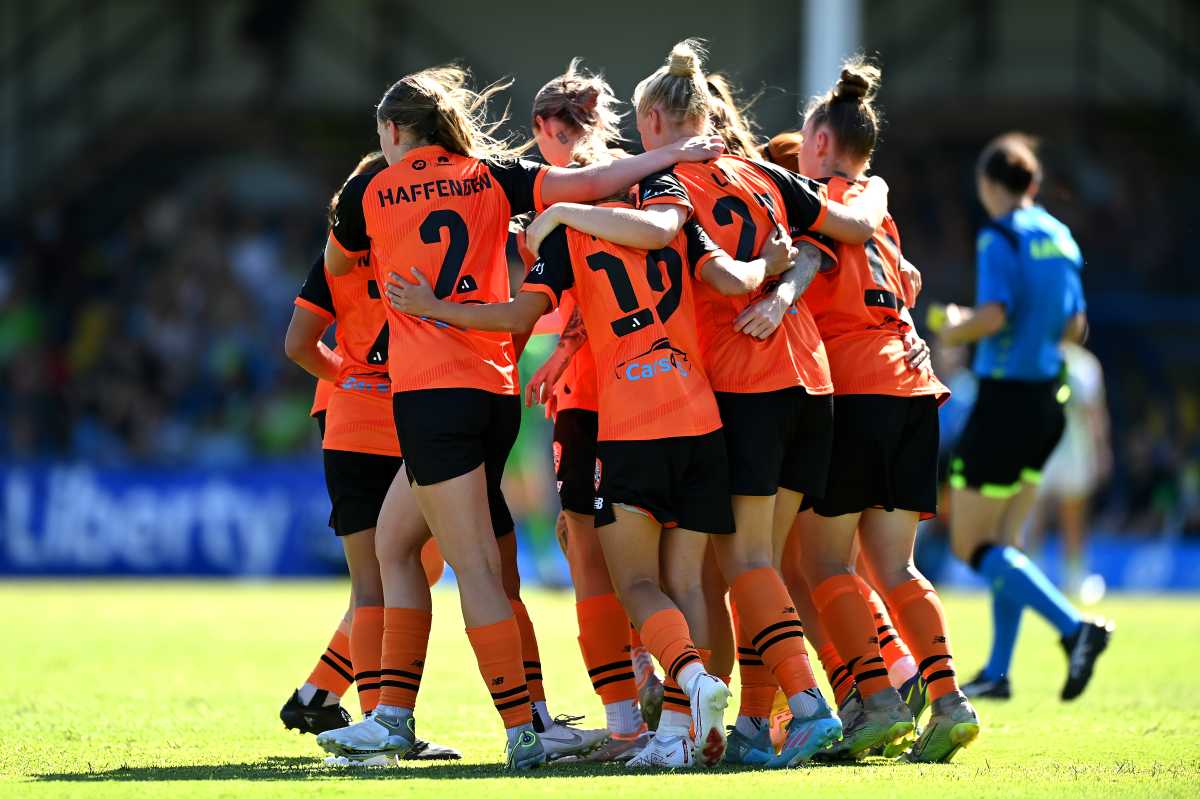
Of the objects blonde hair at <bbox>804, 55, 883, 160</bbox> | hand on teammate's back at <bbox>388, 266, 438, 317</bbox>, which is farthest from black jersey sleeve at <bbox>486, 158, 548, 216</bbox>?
blonde hair at <bbox>804, 55, 883, 160</bbox>

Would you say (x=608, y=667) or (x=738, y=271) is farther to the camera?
(x=608, y=667)

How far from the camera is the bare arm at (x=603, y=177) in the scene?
5.52m

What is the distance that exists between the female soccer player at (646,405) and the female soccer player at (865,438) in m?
0.56

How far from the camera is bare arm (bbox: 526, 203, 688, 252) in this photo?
5.31m

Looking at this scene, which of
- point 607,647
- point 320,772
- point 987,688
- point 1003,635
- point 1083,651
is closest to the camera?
point 320,772

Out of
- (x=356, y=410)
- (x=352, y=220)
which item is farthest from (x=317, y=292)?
(x=352, y=220)

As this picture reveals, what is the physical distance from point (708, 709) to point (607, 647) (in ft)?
2.50

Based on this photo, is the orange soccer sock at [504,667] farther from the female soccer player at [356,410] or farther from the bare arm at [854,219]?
the bare arm at [854,219]

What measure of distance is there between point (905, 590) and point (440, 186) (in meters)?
2.11

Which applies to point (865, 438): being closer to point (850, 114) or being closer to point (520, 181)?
point (850, 114)

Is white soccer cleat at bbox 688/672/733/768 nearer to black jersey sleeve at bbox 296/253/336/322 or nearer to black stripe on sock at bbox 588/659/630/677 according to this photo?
black stripe on sock at bbox 588/659/630/677

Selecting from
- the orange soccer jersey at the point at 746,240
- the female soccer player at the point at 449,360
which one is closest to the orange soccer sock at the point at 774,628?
the orange soccer jersey at the point at 746,240

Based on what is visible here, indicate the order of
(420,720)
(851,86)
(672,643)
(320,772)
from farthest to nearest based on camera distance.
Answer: (420,720), (851,86), (320,772), (672,643)

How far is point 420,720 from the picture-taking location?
6723 mm
